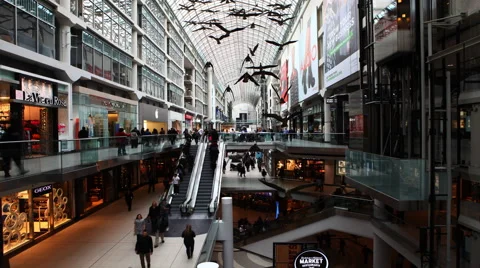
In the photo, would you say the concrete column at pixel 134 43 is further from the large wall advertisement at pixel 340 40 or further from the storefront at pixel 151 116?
the large wall advertisement at pixel 340 40

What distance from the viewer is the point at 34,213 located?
49.3 ft

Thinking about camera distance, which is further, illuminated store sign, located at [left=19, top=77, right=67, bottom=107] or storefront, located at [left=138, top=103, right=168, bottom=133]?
storefront, located at [left=138, top=103, right=168, bottom=133]

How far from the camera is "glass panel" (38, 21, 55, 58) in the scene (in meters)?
16.8

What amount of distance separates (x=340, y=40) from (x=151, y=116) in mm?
21049

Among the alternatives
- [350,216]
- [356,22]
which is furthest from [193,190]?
[356,22]

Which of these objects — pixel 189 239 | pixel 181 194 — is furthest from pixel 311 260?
pixel 181 194

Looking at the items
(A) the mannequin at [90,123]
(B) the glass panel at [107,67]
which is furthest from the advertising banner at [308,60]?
(A) the mannequin at [90,123]

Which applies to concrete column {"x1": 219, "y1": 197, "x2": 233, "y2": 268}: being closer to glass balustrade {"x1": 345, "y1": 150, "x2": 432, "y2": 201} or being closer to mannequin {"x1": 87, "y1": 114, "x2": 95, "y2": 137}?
glass balustrade {"x1": 345, "y1": 150, "x2": 432, "y2": 201}

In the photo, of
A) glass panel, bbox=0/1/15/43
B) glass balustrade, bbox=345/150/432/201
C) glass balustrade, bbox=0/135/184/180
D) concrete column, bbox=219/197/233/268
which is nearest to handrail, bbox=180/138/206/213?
glass balustrade, bbox=0/135/184/180

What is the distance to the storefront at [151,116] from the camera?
115ft

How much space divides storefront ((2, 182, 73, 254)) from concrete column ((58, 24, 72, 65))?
234 inches

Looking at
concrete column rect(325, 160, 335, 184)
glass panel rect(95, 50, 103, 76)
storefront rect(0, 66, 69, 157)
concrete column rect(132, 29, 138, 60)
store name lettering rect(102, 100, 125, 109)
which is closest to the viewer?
storefront rect(0, 66, 69, 157)

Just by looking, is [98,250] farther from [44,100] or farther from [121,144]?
[44,100]

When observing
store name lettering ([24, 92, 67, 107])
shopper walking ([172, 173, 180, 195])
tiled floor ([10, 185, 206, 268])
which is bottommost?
tiled floor ([10, 185, 206, 268])
